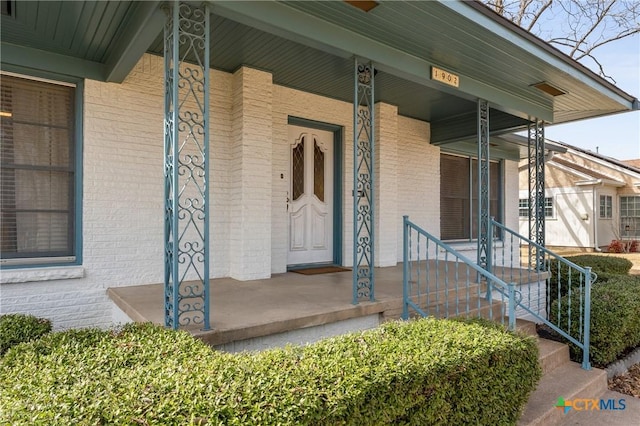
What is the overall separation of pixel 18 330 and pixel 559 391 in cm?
429

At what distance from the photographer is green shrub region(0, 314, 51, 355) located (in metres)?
2.78

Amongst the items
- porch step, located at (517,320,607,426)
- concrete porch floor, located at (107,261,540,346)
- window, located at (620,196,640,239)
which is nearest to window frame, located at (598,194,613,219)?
window, located at (620,196,640,239)

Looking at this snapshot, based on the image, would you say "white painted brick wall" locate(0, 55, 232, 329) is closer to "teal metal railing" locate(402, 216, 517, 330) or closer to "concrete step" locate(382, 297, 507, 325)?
"concrete step" locate(382, 297, 507, 325)

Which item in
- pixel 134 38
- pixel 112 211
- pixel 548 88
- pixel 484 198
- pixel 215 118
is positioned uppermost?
pixel 548 88

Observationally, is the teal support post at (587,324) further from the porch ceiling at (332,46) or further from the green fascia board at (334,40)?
the green fascia board at (334,40)

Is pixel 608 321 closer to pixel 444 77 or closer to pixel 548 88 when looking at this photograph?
pixel 548 88

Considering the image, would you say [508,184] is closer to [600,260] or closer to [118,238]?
[600,260]

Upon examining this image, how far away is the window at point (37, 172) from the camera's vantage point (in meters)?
3.87

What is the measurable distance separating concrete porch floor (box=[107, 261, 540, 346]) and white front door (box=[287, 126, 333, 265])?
0.90 m

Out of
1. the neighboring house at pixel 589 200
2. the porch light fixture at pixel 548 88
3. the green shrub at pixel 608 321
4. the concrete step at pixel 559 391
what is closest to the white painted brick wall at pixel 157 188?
the porch light fixture at pixel 548 88

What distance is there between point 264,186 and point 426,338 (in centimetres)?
302

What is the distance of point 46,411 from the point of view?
5.13ft

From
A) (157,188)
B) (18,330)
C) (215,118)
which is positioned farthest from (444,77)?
(18,330)

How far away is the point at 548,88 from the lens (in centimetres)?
534
